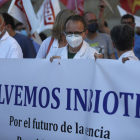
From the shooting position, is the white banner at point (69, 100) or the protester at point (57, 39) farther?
the protester at point (57, 39)

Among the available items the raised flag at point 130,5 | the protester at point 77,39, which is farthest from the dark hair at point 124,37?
the raised flag at point 130,5

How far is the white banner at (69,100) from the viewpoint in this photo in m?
2.54

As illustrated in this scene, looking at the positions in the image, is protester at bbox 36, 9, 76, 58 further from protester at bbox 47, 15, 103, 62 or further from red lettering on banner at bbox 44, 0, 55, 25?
red lettering on banner at bbox 44, 0, 55, 25

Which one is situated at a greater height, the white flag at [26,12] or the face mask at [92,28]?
the white flag at [26,12]

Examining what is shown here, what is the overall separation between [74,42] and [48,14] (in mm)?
2287

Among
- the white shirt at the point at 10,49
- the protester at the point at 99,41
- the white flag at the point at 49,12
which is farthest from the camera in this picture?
the white flag at the point at 49,12

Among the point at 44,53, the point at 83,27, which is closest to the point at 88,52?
the point at 83,27

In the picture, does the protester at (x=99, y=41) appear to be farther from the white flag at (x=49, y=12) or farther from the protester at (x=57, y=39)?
the protester at (x=57, y=39)

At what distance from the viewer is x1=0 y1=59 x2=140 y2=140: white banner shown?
2.54 meters

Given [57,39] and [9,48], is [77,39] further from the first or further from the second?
[9,48]

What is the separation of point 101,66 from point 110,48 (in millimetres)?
1826

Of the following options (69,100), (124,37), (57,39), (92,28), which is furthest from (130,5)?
(69,100)

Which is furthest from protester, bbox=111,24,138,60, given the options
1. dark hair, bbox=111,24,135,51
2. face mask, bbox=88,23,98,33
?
face mask, bbox=88,23,98,33

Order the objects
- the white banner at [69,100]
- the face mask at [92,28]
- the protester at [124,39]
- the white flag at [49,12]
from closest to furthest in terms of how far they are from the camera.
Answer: the white banner at [69,100], the protester at [124,39], the face mask at [92,28], the white flag at [49,12]
